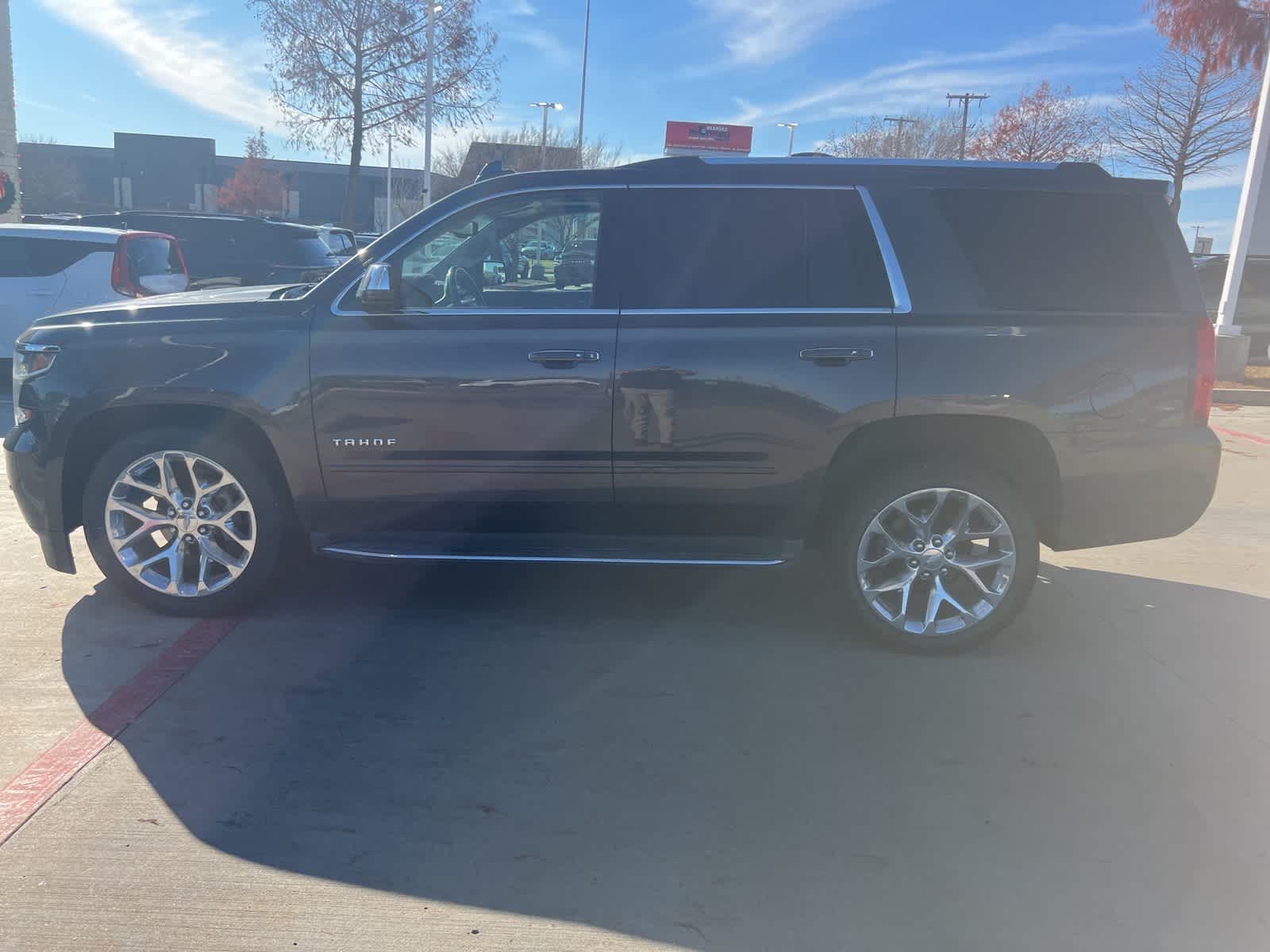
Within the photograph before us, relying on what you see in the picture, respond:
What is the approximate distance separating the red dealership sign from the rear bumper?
38250mm

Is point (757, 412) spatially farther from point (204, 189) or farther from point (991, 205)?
point (204, 189)

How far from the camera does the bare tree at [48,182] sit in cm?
5309

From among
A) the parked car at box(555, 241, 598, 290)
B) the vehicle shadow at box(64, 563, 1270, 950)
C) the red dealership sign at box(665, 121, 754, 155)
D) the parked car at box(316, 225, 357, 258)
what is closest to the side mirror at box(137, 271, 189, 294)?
the parked car at box(316, 225, 357, 258)

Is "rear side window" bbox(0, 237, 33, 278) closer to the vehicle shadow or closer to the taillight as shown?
the vehicle shadow

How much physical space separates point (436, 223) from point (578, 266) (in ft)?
2.05

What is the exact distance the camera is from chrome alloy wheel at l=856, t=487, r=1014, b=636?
4242 millimetres

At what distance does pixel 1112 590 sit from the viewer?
5.30m

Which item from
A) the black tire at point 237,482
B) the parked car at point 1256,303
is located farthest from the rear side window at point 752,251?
the parked car at point 1256,303

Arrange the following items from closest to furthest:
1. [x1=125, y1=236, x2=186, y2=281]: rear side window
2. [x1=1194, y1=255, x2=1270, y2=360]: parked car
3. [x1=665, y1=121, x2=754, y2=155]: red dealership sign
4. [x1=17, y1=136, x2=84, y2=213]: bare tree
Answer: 1. [x1=125, y1=236, x2=186, y2=281]: rear side window
2. [x1=1194, y1=255, x2=1270, y2=360]: parked car
3. [x1=665, y1=121, x2=754, y2=155]: red dealership sign
4. [x1=17, y1=136, x2=84, y2=213]: bare tree

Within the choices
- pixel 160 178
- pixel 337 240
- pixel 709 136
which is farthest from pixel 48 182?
pixel 337 240

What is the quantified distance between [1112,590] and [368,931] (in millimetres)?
4250

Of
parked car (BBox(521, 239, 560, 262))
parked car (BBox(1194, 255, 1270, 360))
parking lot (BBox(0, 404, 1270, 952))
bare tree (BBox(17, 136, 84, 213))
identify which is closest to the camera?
parking lot (BBox(0, 404, 1270, 952))

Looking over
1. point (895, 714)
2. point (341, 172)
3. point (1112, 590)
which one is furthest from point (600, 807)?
point (341, 172)

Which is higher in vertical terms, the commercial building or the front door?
the commercial building
